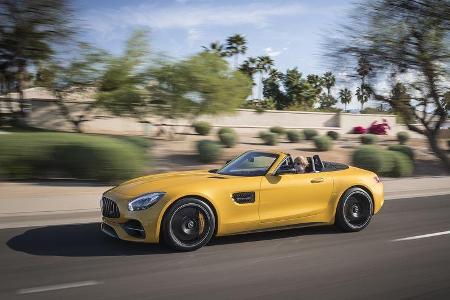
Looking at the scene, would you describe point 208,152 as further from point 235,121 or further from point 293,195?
point 235,121

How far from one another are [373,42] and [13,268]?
1753 cm

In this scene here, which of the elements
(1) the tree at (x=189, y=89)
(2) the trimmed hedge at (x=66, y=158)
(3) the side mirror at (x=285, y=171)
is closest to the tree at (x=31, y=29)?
(1) the tree at (x=189, y=89)

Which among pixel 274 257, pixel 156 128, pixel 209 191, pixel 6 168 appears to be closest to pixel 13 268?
pixel 209 191

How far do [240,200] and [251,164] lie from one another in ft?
3.42

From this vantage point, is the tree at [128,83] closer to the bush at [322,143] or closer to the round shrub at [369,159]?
the bush at [322,143]

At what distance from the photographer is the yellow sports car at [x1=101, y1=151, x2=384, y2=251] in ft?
22.1

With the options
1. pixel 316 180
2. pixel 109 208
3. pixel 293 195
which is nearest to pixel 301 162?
pixel 316 180

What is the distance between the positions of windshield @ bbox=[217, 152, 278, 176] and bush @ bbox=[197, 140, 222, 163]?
47.1ft

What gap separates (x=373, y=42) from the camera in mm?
20406

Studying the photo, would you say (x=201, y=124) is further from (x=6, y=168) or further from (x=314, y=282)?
(x=314, y=282)

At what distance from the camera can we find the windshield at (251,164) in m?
7.87

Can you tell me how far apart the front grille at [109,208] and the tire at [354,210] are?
3.51 meters

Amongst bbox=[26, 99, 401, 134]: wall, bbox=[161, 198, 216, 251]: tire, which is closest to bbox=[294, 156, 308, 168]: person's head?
bbox=[161, 198, 216, 251]: tire

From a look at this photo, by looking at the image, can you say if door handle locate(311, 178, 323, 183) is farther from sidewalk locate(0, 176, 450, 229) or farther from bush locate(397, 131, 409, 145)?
bush locate(397, 131, 409, 145)
